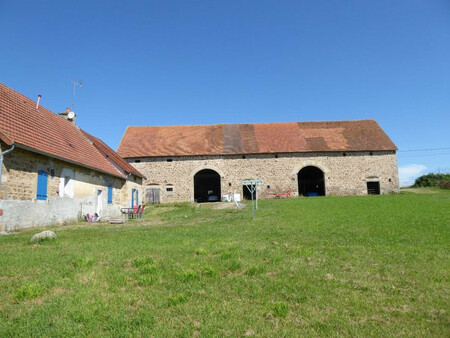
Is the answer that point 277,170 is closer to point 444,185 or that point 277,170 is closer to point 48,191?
point 444,185

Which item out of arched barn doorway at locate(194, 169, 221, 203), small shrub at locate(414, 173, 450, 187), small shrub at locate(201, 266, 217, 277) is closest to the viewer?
small shrub at locate(201, 266, 217, 277)

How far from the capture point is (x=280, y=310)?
9.26ft

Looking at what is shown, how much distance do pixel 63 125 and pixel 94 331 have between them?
14.8 meters

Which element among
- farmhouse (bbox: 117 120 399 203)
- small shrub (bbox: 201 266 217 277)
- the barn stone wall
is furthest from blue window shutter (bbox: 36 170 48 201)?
the barn stone wall

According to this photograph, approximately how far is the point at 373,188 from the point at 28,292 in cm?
2774

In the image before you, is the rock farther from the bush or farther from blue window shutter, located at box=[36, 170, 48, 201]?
the bush

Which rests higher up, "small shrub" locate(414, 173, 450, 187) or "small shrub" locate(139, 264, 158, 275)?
"small shrub" locate(414, 173, 450, 187)

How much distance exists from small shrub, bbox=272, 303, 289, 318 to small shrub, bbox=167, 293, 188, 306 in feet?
3.23

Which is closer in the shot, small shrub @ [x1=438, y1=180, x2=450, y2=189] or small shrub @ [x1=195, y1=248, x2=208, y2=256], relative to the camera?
small shrub @ [x1=195, y1=248, x2=208, y2=256]

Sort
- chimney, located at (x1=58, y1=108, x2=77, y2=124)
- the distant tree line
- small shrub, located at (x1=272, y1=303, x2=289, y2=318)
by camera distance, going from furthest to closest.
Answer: the distant tree line
chimney, located at (x1=58, y1=108, x2=77, y2=124)
small shrub, located at (x1=272, y1=303, x2=289, y2=318)

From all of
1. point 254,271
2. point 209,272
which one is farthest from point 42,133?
point 254,271

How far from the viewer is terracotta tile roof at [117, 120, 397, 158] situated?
25.7 metres

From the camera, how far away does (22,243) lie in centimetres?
638

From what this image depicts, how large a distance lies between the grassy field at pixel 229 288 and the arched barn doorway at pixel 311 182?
2199cm
